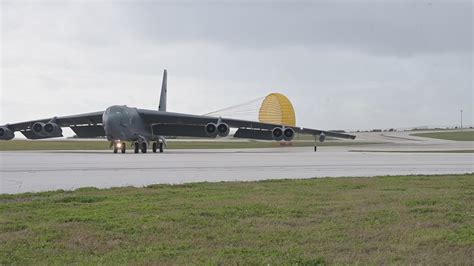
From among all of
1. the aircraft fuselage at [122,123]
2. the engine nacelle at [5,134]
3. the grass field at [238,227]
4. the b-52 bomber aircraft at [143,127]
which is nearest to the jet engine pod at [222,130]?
the b-52 bomber aircraft at [143,127]

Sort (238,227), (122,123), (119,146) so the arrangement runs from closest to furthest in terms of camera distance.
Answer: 1. (238,227)
2. (122,123)
3. (119,146)

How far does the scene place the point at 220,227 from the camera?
749 cm

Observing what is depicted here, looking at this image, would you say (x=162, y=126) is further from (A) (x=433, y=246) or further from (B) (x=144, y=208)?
(A) (x=433, y=246)

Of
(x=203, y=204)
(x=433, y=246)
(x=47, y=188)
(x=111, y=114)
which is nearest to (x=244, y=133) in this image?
(x=111, y=114)

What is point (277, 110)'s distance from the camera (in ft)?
198

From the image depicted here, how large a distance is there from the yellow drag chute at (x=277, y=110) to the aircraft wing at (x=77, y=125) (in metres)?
21.0

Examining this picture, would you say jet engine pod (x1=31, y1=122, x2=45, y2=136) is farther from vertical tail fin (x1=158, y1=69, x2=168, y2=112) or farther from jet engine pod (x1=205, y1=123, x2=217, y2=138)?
jet engine pod (x1=205, y1=123, x2=217, y2=138)

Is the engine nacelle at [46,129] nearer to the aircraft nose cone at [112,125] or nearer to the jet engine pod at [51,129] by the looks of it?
the jet engine pod at [51,129]

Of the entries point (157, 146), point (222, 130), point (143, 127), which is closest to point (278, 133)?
point (222, 130)

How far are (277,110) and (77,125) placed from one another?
23369mm

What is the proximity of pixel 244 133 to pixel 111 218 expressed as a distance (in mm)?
36853

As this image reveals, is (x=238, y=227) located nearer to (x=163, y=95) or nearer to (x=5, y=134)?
(x=5, y=134)

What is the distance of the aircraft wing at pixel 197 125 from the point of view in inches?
1650

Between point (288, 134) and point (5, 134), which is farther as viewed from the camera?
point (5, 134)
